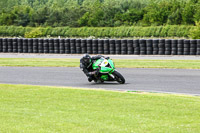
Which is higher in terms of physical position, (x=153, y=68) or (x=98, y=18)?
(x=153, y=68)

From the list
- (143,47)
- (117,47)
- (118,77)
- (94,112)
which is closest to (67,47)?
(117,47)

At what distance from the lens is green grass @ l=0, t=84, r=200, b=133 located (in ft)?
22.7

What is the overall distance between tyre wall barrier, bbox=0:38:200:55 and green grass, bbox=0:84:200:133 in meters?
15.8

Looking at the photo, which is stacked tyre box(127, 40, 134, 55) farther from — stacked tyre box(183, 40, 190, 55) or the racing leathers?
the racing leathers

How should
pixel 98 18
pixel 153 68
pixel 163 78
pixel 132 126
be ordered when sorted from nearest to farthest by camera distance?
pixel 132 126, pixel 163 78, pixel 153 68, pixel 98 18

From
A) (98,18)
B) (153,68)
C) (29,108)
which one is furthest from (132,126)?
(98,18)

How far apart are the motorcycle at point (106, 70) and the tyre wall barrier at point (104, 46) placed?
12.9m

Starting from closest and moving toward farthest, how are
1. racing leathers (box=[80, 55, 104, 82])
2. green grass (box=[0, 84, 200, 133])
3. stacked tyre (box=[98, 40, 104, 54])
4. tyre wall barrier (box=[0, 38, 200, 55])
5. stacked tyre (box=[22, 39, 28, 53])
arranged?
green grass (box=[0, 84, 200, 133]) → racing leathers (box=[80, 55, 104, 82]) → tyre wall barrier (box=[0, 38, 200, 55]) → stacked tyre (box=[98, 40, 104, 54]) → stacked tyre (box=[22, 39, 28, 53])

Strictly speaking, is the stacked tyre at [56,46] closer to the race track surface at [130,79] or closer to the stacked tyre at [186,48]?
the stacked tyre at [186,48]

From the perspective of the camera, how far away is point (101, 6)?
10438 centimetres

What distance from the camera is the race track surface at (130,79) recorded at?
1327 cm

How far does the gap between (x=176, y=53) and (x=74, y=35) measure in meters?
62.9

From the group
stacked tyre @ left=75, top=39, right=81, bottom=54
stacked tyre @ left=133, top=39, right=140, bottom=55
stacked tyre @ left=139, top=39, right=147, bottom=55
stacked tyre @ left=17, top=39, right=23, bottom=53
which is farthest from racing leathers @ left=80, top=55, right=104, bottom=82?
stacked tyre @ left=17, top=39, right=23, bottom=53

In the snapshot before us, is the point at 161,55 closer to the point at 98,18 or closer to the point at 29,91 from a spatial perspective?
the point at 29,91
